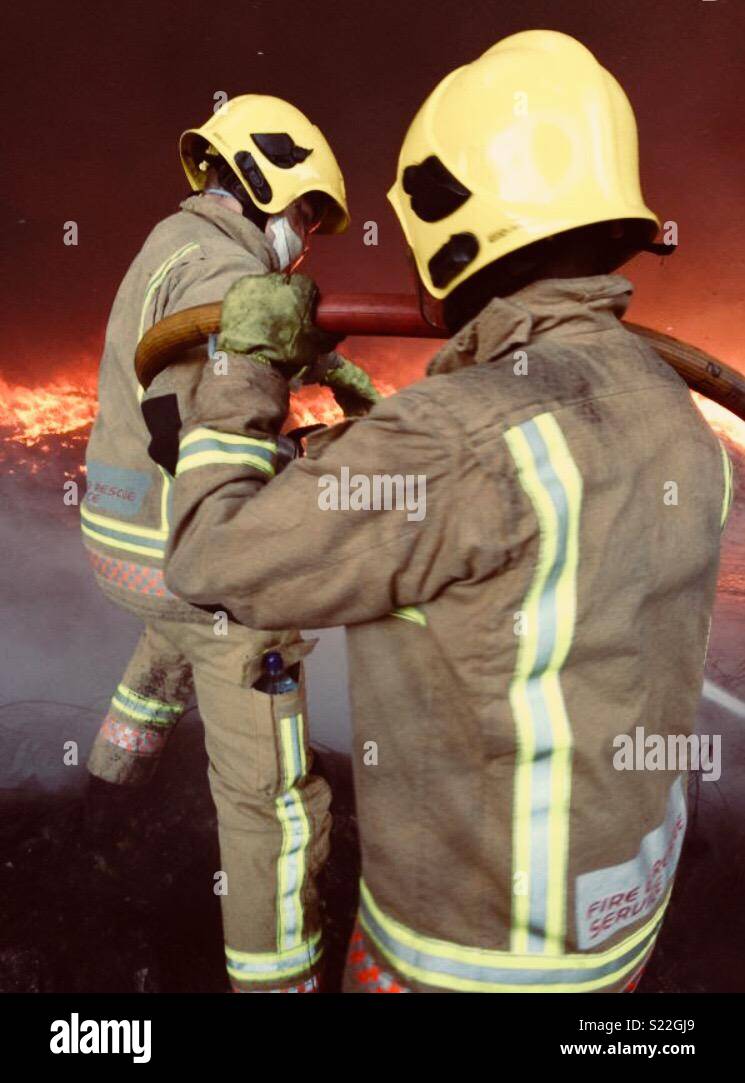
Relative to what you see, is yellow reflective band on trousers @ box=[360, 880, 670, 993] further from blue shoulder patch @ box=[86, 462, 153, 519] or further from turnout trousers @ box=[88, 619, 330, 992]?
blue shoulder patch @ box=[86, 462, 153, 519]

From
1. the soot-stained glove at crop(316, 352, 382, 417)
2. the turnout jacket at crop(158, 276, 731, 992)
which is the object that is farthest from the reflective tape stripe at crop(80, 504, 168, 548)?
the turnout jacket at crop(158, 276, 731, 992)

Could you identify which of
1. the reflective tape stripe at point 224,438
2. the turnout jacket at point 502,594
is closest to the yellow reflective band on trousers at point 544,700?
the turnout jacket at point 502,594

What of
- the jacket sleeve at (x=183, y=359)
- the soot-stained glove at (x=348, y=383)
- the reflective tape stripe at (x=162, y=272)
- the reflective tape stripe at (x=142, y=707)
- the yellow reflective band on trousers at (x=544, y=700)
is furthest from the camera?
the reflective tape stripe at (x=142, y=707)

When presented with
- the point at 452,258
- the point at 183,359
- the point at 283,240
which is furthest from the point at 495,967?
the point at 283,240

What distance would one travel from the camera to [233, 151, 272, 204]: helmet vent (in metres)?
2.31

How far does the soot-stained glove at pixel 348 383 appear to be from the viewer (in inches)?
96.4

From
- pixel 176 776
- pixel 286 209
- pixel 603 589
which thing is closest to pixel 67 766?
pixel 176 776

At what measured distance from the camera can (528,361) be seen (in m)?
1.09

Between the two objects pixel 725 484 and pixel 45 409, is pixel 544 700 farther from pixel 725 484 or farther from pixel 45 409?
pixel 45 409

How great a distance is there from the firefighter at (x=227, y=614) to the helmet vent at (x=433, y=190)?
0.70m

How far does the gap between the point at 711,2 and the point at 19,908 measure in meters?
4.26

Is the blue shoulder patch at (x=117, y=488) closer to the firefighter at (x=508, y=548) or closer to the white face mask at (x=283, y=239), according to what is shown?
the white face mask at (x=283, y=239)

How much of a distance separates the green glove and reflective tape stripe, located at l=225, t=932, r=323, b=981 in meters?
1.50

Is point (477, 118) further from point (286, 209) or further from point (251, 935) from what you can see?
point (251, 935)
